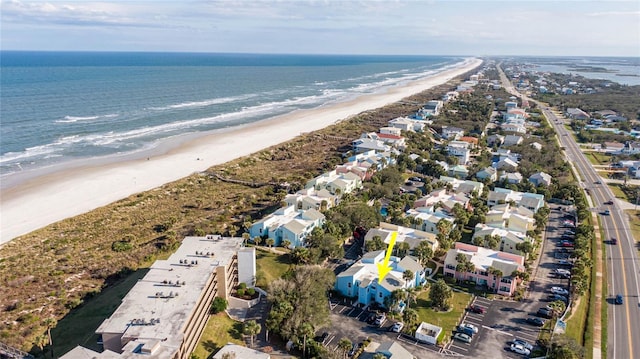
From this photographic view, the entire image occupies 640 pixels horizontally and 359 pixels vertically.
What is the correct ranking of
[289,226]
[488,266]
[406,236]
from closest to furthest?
1. [488,266]
2. [406,236]
3. [289,226]

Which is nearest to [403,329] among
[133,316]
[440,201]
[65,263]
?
[133,316]

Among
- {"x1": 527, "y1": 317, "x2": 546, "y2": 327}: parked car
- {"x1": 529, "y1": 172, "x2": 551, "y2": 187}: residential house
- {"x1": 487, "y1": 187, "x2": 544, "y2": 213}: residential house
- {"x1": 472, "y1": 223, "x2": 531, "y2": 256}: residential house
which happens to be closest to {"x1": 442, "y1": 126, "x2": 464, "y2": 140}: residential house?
{"x1": 529, "y1": 172, "x2": 551, "y2": 187}: residential house

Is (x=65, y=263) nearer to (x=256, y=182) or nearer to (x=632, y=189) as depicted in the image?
(x=256, y=182)

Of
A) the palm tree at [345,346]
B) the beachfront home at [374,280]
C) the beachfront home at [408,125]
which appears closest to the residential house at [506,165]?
the beachfront home at [408,125]

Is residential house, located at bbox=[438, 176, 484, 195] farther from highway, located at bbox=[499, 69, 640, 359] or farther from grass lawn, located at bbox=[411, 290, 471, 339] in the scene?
grass lawn, located at bbox=[411, 290, 471, 339]

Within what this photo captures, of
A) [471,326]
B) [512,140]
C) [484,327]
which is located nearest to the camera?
[471,326]

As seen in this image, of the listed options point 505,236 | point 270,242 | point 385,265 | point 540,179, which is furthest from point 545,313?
point 540,179

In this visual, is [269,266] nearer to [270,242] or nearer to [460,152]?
[270,242]

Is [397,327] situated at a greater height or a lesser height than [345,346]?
lesser
